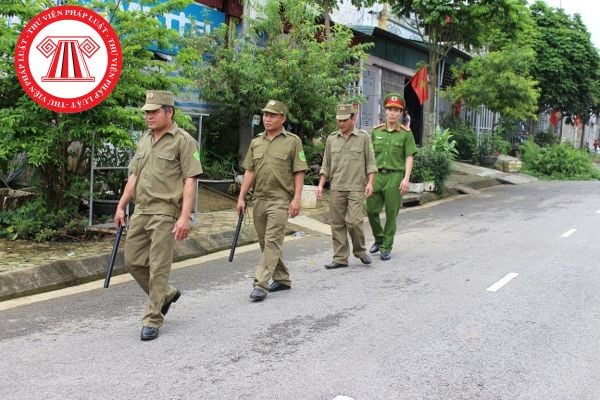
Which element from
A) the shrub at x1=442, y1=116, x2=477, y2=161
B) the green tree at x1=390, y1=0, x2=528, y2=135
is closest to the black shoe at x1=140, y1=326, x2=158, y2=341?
the green tree at x1=390, y1=0, x2=528, y2=135

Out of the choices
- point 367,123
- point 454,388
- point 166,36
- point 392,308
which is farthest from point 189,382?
point 367,123

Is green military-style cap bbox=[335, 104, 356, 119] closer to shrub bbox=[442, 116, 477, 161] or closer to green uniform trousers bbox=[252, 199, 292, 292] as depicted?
green uniform trousers bbox=[252, 199, 292, 292]

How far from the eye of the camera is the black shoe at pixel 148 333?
5000 mm

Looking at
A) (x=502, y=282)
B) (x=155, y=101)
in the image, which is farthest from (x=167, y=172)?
(x=502, y=282)

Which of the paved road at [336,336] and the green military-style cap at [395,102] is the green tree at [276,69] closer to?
the green military-style cap at [395,102]

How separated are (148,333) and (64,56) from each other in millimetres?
3444

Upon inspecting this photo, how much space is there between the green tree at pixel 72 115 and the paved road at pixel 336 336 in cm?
181

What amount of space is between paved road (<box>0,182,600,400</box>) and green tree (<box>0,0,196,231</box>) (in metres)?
1.81

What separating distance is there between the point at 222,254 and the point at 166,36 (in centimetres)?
287

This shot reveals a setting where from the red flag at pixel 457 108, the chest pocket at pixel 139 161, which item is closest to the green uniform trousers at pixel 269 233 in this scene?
the chest pocket at pixel 139 161

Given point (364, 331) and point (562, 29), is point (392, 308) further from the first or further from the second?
point (562, 29)

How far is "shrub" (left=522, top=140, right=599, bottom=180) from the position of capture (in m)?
25.2

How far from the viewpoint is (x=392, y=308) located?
6.01 metres

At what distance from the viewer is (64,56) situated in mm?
7039
